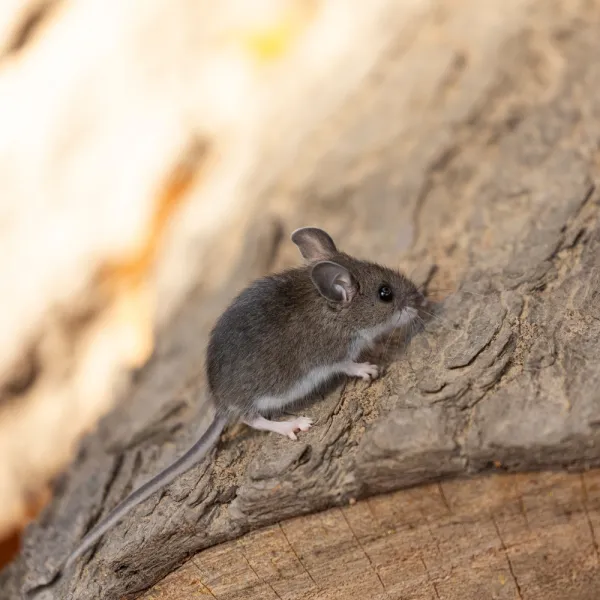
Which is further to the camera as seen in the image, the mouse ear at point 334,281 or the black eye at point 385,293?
the black eye at point 385,293

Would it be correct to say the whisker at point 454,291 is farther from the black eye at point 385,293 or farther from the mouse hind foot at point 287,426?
the mouse hind foot at point 287,426

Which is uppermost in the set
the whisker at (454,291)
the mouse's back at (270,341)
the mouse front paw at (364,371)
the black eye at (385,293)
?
the mouse's back at (270,341)

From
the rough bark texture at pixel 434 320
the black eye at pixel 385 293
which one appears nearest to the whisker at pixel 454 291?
the rough bark texture at pixel 434 320

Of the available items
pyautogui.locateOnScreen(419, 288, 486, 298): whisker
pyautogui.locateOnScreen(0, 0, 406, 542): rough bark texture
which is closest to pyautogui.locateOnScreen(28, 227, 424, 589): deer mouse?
pyautogui.locateOnScreen(419, 288, 486, 298): whisker

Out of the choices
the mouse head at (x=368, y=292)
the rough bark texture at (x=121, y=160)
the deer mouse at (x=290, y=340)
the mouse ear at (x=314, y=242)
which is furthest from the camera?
the rough bark texture at (x=121, y=160)

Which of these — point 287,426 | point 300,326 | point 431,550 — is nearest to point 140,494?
point 287,426

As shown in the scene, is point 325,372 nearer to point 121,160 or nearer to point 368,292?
point 368,292

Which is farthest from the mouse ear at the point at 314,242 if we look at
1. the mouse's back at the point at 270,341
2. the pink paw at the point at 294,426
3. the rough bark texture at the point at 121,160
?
the rough bark texture at the point at 121,160

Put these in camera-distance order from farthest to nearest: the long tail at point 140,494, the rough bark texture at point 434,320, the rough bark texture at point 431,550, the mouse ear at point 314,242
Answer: the mouse ear at point 314,242 < the long tail at point 140,494 < the rough bark texture at point 434,320 < the rough bark texture at point 431,550

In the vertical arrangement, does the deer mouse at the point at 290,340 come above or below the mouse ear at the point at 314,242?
below
